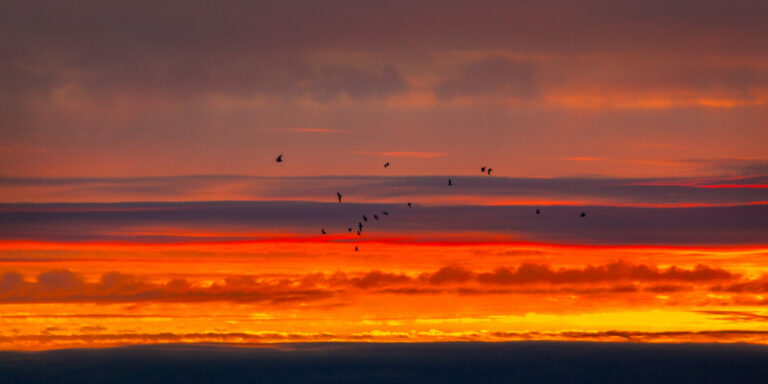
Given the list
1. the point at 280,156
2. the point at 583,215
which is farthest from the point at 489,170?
the point at 280,156

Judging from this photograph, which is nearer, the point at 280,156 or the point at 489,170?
the point at 280,156

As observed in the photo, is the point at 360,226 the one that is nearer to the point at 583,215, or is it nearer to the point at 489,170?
the point at 489,170

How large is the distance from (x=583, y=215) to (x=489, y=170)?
21.7 meters

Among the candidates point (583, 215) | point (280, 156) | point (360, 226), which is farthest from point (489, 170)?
point (280, 156)

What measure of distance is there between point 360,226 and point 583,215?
46.3 m

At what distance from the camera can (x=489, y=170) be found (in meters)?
87.9

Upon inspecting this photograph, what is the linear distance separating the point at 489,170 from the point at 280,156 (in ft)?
137

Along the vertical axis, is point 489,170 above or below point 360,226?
above

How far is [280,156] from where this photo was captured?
7906 cm

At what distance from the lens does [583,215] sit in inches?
3494

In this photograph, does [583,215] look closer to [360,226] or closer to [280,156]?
[360,226]

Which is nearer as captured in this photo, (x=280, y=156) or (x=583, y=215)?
(x=280, y=156)

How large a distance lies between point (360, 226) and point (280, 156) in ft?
75.4

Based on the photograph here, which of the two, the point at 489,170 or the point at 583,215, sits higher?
the point at 489,170
